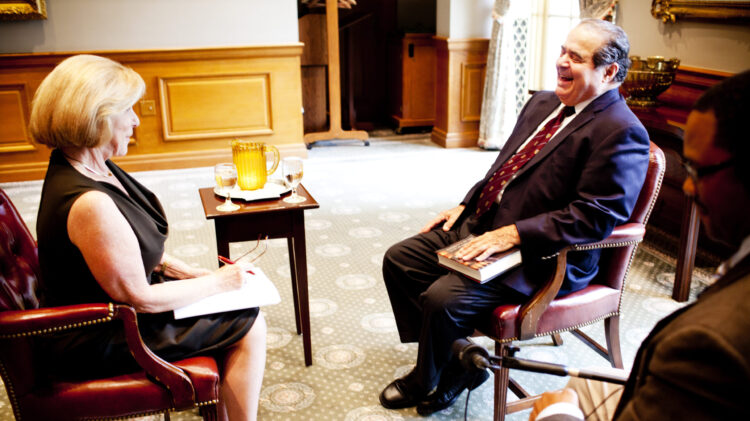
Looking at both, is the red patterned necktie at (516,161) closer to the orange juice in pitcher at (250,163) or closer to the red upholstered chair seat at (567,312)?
the red upholstered chair seat at (567,312)

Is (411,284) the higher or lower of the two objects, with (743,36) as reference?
lower

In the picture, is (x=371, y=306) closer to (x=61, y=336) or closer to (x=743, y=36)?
(x=61, y=336)

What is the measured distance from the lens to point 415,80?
6.25 meters

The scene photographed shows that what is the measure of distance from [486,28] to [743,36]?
2552mm

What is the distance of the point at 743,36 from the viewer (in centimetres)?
334

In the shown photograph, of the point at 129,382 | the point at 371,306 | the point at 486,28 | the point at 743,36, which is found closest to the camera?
the point at 129,382

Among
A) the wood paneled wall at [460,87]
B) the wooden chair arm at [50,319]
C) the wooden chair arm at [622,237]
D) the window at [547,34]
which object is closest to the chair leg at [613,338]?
the wooden chair arm at [622,237]

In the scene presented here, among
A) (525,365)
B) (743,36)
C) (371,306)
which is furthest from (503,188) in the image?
(743,36)

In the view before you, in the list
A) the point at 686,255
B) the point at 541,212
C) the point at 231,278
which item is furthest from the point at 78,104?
the point at 686,255

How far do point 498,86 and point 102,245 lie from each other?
4.53m

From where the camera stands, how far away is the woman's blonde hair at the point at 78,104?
1.48m

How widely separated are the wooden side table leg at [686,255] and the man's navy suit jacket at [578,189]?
105 centimetres

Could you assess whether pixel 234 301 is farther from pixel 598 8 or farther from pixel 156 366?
pixel 598 8

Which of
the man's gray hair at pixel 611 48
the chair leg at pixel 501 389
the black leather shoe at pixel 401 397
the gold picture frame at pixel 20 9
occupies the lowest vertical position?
the black leather shoe at pixel 401 397
